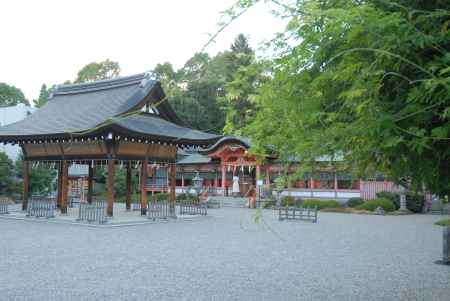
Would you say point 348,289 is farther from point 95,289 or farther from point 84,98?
point 84,98

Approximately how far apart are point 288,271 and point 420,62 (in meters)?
6.56

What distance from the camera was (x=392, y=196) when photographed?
26344mm

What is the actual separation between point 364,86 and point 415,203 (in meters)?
25.9

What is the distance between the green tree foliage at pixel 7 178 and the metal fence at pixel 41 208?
39.3 feet

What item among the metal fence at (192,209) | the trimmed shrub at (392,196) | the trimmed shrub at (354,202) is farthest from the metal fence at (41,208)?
the trimmed shrub at (392,196)

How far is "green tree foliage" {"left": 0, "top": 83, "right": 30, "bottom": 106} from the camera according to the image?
56175 millimetres

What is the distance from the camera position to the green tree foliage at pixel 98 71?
52156mm

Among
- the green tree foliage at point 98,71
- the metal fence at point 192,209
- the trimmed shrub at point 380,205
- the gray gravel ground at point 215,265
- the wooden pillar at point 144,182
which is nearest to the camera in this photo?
the gray gravel ground at point 215,265

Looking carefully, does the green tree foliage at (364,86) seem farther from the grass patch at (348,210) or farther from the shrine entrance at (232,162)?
the shrine entrance at (232,162)

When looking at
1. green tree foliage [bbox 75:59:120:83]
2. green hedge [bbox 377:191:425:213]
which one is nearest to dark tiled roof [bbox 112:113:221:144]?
green hedge [bbox 377:191:425:213]

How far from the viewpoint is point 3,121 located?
36.6m

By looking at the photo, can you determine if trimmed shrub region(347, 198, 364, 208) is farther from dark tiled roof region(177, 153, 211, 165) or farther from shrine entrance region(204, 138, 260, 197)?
dark tiled roof region(177, 153, 211, 165)

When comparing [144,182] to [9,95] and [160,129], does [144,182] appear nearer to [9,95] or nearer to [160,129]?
[160,129]

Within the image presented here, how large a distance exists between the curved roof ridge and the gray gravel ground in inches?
319
